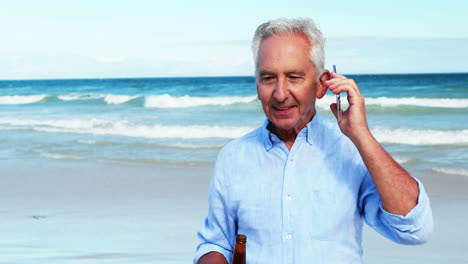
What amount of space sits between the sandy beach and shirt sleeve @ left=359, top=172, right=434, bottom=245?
3.03 metres

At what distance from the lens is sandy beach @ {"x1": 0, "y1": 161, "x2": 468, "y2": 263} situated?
4852 mm

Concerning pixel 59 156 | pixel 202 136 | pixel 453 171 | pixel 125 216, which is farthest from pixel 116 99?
pixel 125 216

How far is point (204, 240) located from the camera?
1970mm

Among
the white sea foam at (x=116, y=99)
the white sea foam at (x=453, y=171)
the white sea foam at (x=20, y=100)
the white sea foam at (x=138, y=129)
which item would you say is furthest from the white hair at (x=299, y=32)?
the white sea foam at (x=20, y=100)

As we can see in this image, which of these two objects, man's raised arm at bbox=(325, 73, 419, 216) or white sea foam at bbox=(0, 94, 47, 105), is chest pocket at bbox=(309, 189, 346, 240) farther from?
white sea foam at bbox=(0, 94, 47, 105)

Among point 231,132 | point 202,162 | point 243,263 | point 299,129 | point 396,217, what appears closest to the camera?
point 396,217

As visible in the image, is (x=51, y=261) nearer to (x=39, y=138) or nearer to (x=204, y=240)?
(x=204, y=240)

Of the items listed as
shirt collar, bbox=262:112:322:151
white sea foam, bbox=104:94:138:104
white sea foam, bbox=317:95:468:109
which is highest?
shirt collar, bbox=262:112:322:151

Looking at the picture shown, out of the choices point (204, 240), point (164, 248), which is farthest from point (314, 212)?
point (164, 248)

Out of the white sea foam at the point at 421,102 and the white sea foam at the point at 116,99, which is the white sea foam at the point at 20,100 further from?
the white sea foam at the point at 421,102

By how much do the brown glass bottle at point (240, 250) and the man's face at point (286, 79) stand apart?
1.24 ft

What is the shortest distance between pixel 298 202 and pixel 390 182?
1.01ft

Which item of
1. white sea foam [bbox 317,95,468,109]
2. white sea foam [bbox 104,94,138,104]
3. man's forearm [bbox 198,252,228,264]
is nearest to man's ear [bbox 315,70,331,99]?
man's forearm [bbox 198,252,228,264]

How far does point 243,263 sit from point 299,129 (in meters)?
0.47
